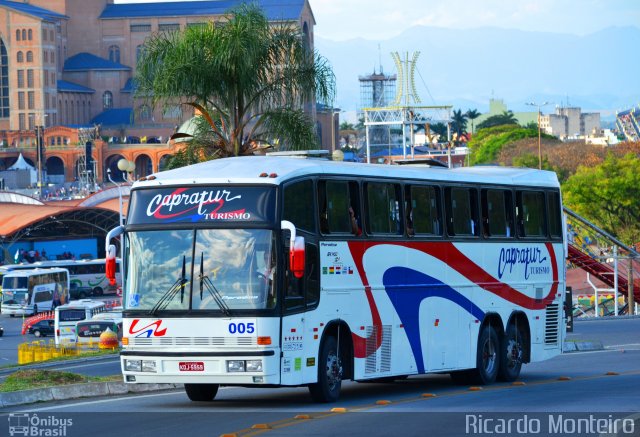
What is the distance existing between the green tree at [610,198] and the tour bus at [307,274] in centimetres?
5801

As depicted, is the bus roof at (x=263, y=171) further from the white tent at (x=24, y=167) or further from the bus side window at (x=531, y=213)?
the white tent at (x=24, y=167)

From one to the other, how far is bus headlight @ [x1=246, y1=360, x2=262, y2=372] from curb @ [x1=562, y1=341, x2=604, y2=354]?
16223 mm

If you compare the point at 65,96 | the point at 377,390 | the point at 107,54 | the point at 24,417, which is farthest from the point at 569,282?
the point at 107,54

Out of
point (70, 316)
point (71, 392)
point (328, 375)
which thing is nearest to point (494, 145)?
point (70, 316)

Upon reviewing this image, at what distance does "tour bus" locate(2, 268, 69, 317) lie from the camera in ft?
238

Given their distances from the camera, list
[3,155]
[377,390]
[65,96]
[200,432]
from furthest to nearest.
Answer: [65,96] → [3,155] → [377,390] → [200,432]

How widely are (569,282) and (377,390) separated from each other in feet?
199

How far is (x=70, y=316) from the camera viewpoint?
56750 mm

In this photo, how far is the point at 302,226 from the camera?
17.5 m

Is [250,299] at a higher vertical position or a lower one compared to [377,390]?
higher

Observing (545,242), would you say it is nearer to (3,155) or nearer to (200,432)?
(200,432)

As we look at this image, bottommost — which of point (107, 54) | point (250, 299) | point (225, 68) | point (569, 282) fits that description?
point (569, 282)

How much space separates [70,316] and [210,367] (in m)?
41.0

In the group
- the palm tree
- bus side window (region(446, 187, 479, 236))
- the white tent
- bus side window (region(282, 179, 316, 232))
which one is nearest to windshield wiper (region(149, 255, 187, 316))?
bus side window (region(282, 179, 316, 232))
